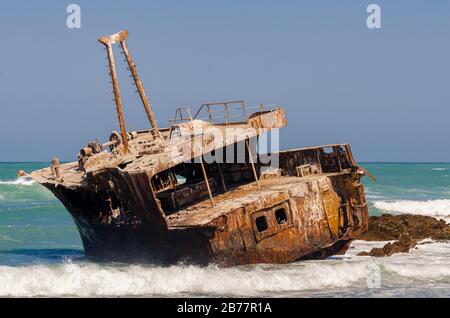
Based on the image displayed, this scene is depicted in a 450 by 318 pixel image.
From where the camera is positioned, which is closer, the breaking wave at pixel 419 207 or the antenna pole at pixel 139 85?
the antenna pole at pixel 139 85

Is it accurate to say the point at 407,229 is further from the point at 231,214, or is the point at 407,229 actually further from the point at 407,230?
the point at 231,214

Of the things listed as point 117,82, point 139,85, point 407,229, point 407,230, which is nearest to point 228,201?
point 117,82

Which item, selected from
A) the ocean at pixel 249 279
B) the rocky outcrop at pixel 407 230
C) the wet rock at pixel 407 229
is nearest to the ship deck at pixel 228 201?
the ocean at pixel 249 279

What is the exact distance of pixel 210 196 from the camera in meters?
18.4

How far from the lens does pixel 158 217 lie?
18.0 metres

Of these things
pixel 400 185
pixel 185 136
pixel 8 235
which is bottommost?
pixel 400 185

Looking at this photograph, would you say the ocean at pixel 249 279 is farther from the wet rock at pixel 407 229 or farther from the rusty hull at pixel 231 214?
the wet rock at pixel 407 229

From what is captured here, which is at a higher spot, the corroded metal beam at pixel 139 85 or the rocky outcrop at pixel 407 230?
the corroded metal beam at pixel 139 85

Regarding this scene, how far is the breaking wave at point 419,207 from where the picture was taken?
1704 inches

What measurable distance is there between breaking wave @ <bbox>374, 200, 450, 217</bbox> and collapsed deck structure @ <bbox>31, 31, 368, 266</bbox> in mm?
22347

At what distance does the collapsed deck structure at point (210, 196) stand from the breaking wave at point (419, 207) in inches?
880

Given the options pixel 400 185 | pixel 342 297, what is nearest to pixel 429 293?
pixel 342 297

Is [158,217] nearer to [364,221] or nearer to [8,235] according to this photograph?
[364,221]
